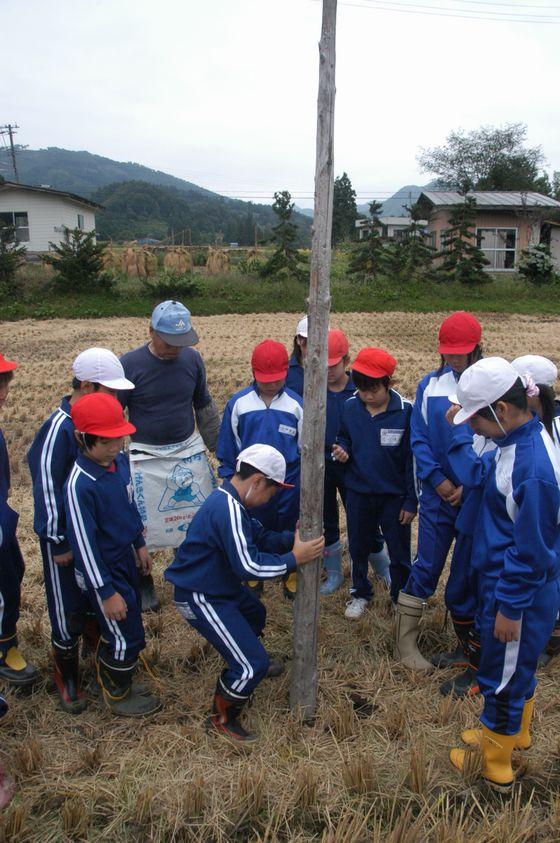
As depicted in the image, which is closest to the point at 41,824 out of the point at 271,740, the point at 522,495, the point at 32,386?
the point at 271,740

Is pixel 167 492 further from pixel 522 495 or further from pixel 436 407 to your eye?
pixel 522 495

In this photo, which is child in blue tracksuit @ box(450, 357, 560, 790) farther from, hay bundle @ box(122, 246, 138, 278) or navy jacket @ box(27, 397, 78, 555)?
hay bundle @ box(122, 246, 138, 278)

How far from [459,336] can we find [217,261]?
84.8 feet

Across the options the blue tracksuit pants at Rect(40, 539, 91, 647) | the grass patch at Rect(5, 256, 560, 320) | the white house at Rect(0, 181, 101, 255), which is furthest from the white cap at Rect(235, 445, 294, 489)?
the white house at Rect(0, 181, 101, 255)

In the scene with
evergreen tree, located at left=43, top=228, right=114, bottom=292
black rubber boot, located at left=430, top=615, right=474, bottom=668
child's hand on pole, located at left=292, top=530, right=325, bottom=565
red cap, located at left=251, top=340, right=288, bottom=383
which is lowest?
black rubber boot, located at left=430, top=615, right=474, bottom=668

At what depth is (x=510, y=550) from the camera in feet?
8.96

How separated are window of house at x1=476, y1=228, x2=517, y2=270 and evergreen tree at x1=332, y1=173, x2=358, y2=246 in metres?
12.5

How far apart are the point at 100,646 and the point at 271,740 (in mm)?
1041

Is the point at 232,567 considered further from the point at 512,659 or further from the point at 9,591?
the point at 9,591

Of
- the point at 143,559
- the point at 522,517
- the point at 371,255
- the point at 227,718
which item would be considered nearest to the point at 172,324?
the point at 143,559

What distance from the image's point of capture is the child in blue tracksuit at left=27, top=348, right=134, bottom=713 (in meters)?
3.46

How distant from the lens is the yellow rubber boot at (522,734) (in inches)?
123

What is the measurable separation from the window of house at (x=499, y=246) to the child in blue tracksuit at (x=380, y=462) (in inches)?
1137

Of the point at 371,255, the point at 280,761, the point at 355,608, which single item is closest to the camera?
the point at 280,761
